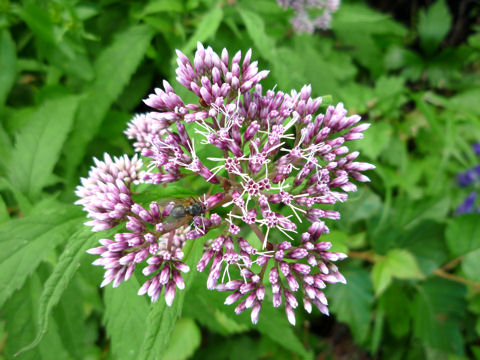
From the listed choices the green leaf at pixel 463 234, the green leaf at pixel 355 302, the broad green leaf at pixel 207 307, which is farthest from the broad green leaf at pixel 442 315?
the broad green leaf at pixel 207 307

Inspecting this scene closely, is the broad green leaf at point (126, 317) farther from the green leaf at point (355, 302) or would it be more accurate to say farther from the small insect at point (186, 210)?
the green leaf at point (355, 302)

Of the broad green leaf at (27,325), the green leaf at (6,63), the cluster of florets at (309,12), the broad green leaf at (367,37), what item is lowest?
the broad green leaf at (27,325)

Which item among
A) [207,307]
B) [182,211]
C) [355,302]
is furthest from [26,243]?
Result: [355,302]

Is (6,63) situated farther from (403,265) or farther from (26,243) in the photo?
(403,265)

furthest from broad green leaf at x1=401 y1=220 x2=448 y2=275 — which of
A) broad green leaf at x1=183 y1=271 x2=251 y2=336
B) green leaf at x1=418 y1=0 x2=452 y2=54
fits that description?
green leaf at x1=418 y1=0 x2=452 y2=54

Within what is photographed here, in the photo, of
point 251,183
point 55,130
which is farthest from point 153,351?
point 55,130
